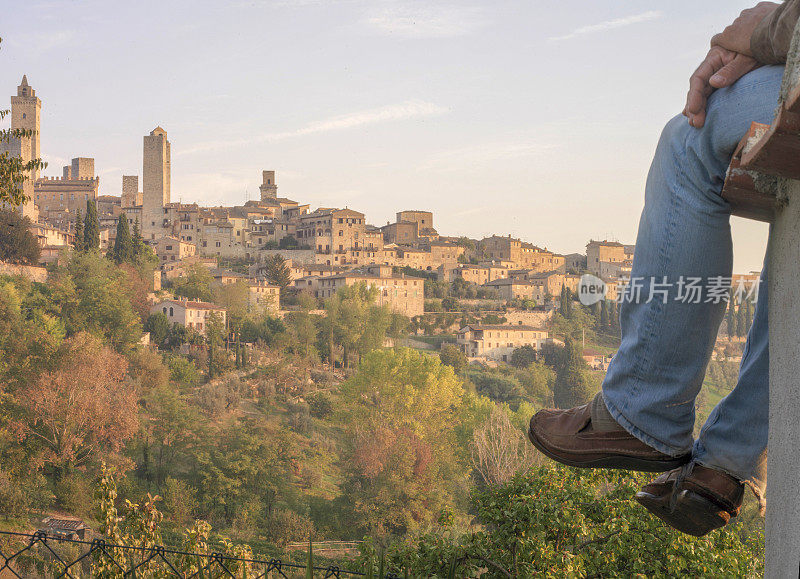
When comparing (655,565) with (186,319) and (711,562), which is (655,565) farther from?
(186,319)

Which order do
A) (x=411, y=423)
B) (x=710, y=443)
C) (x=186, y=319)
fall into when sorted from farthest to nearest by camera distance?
1. (x=186, y=319)
2. (x=411, y=423)
3. (x=710, y=443)

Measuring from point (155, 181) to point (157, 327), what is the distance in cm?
2659

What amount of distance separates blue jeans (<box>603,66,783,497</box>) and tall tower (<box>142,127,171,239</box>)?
62528mm

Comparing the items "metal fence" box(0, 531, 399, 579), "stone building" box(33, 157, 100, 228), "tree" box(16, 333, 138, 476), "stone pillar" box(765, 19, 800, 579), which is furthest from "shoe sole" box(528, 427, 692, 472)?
"stone building" box(33, 157, 100, 228)

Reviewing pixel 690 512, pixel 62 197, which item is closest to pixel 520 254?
pixel 62 197

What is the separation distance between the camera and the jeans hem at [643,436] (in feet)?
4.20

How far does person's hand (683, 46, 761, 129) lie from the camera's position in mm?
1098

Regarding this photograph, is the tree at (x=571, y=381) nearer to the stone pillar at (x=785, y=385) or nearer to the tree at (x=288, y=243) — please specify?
the tree at (x=288, y=243)

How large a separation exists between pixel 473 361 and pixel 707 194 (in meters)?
45.8

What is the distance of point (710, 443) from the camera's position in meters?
1.38

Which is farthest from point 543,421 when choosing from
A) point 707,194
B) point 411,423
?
point 411,423

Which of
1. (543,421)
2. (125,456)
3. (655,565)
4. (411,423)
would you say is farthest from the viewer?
(411,423)

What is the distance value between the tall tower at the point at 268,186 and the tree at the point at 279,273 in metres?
26.9

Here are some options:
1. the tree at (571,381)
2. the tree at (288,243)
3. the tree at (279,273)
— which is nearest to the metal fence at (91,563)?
the tree at (571,381)
